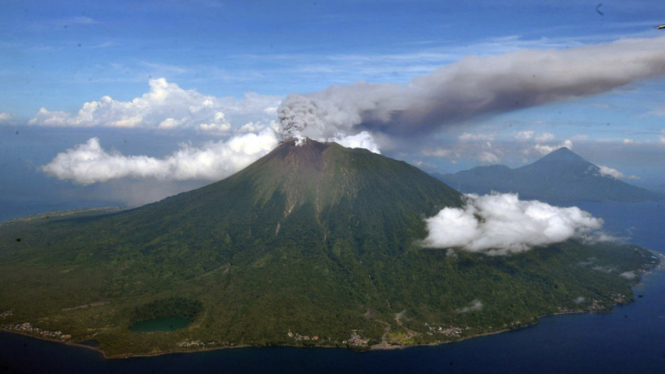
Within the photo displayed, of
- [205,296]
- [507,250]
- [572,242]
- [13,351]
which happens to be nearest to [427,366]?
[205,296]

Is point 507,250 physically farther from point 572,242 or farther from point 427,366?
point 427,366

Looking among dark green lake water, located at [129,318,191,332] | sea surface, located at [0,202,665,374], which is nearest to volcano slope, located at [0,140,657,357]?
dark green lake water, located at [129,318,191,332]

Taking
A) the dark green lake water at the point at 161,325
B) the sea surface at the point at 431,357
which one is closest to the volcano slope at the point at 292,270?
the dark green lake water at the point at 161,325

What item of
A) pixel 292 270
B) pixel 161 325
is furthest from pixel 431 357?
pixel 161 325

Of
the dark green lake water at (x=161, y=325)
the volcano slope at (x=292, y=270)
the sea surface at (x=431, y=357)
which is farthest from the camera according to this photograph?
the volcano slope at (x=292, y=270)

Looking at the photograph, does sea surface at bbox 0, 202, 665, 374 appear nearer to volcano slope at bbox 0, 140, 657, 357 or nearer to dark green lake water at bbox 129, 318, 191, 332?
volcano slope at bbox 0, 140, 657, 357

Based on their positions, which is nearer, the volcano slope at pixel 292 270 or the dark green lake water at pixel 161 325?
the dark green lake water at pixel 161 325

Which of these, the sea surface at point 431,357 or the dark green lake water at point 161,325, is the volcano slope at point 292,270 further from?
the sea surface at point 431,357
